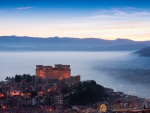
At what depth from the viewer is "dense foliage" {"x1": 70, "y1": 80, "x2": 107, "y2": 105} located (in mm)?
13427

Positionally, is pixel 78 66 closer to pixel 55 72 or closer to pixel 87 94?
pixel 55 72

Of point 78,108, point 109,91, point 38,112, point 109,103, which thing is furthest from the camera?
point 109,91

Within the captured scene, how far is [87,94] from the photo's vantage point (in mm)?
13883

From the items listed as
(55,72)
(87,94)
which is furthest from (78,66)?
(87,94)

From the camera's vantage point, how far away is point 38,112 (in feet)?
34.4

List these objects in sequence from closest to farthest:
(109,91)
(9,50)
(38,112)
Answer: (38,112)
(109,91)
(9,50)

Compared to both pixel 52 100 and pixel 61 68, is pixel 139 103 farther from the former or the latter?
pixel 61 68

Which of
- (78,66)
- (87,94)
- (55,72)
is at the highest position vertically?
(55,72)

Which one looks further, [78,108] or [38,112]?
[78,108]

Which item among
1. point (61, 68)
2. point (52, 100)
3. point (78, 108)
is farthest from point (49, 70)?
point (78, 108)

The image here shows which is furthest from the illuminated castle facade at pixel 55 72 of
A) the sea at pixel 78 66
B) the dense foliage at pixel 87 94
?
→ the sea at pixel 78 66

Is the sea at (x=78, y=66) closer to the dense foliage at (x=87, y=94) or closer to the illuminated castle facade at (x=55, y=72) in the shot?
the dense foliage at (x=87, y=94)

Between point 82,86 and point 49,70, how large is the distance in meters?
3.23

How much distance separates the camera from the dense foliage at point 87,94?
13.4 m
